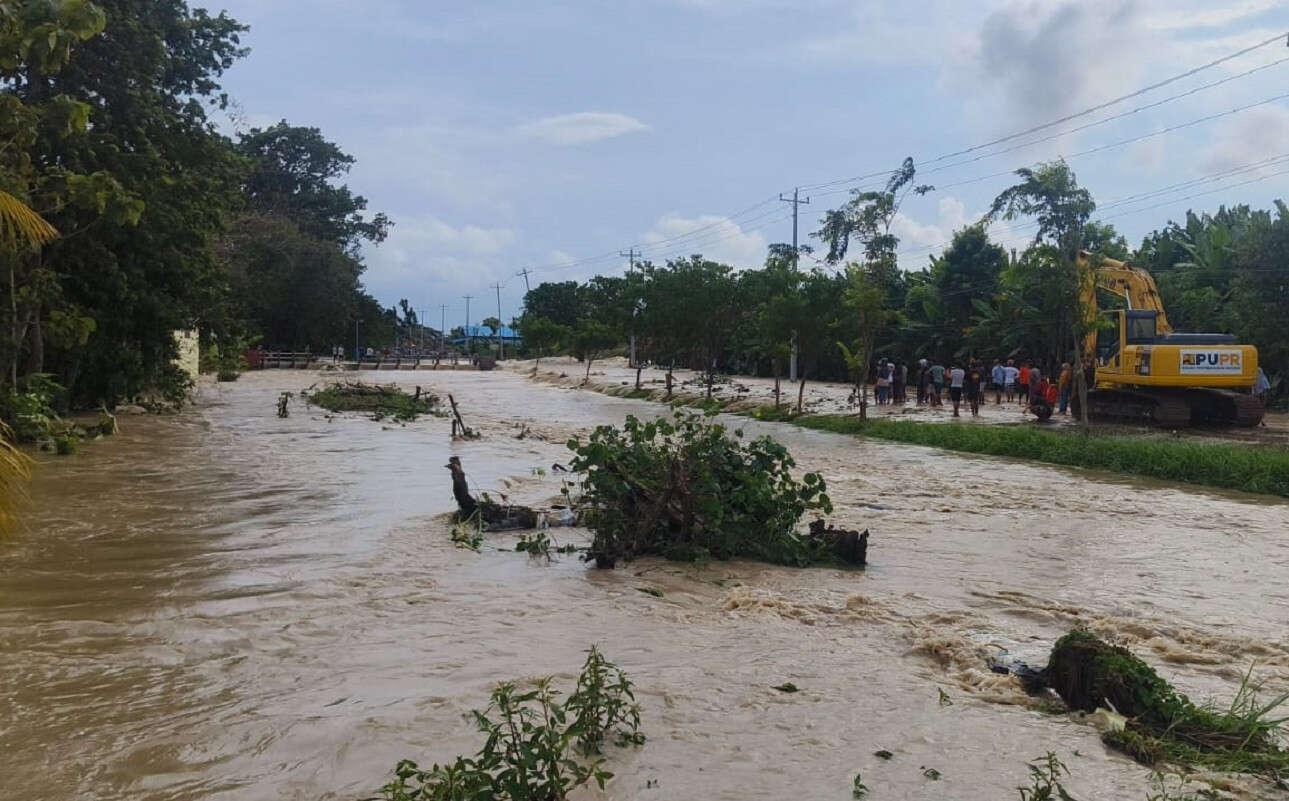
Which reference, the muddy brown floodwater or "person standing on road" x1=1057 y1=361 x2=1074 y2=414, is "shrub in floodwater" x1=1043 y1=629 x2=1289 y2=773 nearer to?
the muddy brown floodwater

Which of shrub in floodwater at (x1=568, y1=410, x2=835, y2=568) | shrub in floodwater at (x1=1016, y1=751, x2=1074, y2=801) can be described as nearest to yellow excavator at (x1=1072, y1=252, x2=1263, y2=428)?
shrub in floodwater at (x1=568, y1=410, x2=835, y2=568)

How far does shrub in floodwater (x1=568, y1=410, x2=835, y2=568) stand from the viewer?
950 cm


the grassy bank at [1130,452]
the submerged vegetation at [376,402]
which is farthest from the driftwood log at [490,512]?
the submerged vegetation at [376,402]

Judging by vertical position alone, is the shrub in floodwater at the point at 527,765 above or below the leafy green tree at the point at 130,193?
below

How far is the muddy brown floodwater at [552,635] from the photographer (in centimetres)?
482

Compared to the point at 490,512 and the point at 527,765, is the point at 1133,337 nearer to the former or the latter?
the point at 490,512

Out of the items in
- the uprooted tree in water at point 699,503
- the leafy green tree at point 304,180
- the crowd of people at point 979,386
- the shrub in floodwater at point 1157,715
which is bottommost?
the shrub in floodwater at point 1157,715

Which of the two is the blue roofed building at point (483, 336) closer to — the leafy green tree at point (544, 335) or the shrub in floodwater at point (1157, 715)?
the leafy green tree at point (544, 335)

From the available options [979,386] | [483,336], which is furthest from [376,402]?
[483,336]

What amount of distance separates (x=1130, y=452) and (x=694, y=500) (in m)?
12.7

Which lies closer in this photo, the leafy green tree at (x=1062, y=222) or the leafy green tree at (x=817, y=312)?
the leafy green tree at (x=1062, y=222)

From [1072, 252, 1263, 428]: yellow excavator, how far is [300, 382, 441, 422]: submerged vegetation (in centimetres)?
1812

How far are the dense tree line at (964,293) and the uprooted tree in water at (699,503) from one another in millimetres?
13859

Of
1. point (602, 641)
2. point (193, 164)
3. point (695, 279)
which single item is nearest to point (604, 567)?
point (602, 641)
